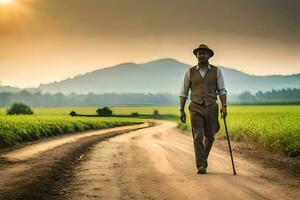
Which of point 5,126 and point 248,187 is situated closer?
point 248,187

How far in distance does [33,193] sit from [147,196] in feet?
6.69

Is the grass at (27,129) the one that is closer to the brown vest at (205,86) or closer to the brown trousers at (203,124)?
the brown trousers at (203,124)

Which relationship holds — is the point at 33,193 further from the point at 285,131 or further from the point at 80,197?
the point at 285,131

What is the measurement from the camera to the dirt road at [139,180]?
9383 mm

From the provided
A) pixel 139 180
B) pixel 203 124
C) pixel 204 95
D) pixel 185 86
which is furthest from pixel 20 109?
pixel 139 180

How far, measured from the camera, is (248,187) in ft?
33.0

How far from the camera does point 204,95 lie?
1276 cm

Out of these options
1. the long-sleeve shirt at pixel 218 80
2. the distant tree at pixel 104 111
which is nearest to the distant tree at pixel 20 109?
the distant tree at pixel 104 111

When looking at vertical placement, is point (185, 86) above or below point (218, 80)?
below

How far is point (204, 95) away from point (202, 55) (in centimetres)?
89

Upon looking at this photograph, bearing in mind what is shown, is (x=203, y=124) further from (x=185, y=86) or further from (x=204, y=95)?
(x=185, y=86)

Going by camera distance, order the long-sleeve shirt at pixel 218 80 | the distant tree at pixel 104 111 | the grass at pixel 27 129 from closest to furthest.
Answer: the long-sleeve shirt at pixel 218 80 → the grass at pixel 27 129 → the distant tree at pixel 104 111

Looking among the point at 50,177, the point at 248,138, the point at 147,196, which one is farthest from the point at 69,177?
the point at 248,138

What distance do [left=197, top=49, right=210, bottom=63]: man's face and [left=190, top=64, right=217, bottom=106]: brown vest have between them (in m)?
0.26
